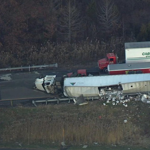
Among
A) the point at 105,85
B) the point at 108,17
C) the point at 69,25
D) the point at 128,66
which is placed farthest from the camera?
the point at 108,17

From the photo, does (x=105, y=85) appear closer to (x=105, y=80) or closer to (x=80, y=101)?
(x=105, y=80)

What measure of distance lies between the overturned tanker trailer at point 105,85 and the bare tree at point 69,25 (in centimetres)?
884

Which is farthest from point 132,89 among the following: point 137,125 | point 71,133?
point 71,133

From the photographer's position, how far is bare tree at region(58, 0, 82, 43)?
1129 inches

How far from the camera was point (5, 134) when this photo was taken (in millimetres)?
17859

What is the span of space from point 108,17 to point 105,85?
997 cm

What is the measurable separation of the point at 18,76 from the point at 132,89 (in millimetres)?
→ 7232

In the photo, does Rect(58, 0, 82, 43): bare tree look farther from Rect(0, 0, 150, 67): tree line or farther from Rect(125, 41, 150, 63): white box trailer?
Rect(125, 41, 150, 63): white box trailer

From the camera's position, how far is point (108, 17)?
2916cm

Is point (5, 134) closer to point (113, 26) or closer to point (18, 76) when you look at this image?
point (18, 76)

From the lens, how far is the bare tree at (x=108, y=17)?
29.0 meters

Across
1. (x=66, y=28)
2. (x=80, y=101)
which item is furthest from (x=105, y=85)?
(x=66, y=28)

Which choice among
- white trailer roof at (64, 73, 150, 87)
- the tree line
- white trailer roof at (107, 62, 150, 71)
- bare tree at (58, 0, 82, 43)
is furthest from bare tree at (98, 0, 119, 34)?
white trailer roof at (64, 73, 150, 87)

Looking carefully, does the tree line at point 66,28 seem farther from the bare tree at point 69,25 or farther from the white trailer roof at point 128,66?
the white trailer roof at point 128,66
